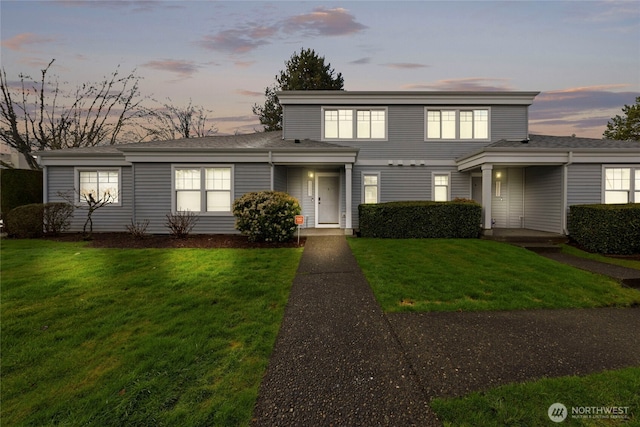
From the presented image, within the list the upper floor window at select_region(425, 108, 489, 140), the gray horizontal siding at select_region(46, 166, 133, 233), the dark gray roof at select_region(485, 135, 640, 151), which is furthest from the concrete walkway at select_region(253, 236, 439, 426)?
the gray horizontal siding at select_region(46, 166, 133, 233)

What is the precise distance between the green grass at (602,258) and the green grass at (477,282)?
214 centimetres

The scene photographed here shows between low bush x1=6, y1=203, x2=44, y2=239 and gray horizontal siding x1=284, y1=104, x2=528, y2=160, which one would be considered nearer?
low bush x1=6, y1=203, x2=44, y2=239

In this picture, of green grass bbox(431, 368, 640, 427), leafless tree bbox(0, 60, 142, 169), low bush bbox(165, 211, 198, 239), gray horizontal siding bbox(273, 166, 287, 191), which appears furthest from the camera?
leafless tree bbox(0, 60, 142, 169)

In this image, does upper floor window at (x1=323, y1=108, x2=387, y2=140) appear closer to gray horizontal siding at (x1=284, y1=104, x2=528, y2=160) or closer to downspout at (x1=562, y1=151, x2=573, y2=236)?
gray horizontal siding at (x1=284, y1=104, x2=528, y2=160)

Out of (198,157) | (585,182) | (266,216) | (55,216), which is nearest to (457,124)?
(585,182)

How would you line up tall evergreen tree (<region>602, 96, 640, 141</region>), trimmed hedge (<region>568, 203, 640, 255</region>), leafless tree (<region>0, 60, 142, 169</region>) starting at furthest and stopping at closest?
tall evergreen tree (<region>602, 96, 640, 141</region>), leafless tree (<region>0, 60, 142, 169</region>), trimmed hedge (<region>568, 203, 640, 255</region>)

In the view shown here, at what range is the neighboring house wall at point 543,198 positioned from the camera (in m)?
10.7

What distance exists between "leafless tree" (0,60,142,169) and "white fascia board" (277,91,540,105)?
20088mm

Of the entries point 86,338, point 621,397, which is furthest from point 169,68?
point 621,397

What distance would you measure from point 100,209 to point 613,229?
19.3 meters

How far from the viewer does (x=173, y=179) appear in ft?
34.5

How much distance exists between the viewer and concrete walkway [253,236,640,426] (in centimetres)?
210

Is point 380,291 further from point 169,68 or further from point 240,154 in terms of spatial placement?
point 169,68

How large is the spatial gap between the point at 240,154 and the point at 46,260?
6389 millimetres
